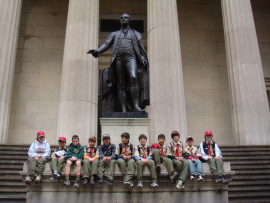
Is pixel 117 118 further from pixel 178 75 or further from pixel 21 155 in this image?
pixel 178 75

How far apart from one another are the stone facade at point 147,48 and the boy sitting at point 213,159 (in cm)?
1280

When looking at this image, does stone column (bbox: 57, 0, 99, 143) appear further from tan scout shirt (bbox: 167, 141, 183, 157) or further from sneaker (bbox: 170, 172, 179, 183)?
sneaker (bbox: 170, 172, 179, 183)

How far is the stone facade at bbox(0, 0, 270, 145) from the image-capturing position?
20.4 m

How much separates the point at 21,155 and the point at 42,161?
23.3 ft

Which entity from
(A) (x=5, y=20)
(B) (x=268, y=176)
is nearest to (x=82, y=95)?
(A) (x=5, y=20)

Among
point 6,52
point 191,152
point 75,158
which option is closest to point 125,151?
point 75,158

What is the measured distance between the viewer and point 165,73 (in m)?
15.9

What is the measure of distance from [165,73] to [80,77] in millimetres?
4205

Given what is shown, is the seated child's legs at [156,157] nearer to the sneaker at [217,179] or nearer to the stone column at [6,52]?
the sneaker at [217,179]

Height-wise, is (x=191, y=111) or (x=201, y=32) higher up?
(x=201, y=32)

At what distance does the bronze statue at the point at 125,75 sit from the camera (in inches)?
334

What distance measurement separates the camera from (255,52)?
1702 cm

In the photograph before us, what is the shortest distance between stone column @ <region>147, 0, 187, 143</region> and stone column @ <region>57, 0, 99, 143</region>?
2.94 metres

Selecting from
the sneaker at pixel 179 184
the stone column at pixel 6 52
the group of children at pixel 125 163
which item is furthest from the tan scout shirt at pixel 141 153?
the stone column at pixel 6 52
